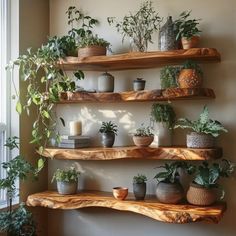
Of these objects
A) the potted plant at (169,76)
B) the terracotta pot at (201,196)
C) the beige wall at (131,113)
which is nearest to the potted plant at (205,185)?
the terracotta pot at (201,196)

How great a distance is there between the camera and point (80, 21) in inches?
133

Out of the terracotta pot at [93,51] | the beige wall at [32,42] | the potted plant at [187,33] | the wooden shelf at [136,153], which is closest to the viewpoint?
the wooden shelf at [136,153]

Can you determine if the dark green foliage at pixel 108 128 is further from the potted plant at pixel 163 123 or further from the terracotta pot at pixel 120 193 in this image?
the terracotta pot at pixel 120 193

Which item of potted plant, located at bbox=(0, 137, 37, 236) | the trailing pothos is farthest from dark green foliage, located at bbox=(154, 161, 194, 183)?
potted plant, located at bbox=(0, 137, 37, 236)

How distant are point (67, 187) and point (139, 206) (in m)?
0.66

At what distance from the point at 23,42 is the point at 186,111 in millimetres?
1502

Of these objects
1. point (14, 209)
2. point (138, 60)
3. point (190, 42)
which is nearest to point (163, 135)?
point (138, 60)

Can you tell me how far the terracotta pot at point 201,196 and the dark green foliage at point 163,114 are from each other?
55 centimetres

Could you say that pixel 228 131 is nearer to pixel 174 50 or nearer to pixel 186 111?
pixel 186 111

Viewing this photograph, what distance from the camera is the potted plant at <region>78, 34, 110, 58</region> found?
307 cm

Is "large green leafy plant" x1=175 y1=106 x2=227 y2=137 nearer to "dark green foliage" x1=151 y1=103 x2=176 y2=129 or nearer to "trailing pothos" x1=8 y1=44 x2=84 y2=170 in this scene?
"dark green foliage" x1=151 y1=103 x2=176 y2=129

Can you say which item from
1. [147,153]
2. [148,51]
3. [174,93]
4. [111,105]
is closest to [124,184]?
[147,153]

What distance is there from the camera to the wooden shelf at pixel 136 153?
2.73 meters

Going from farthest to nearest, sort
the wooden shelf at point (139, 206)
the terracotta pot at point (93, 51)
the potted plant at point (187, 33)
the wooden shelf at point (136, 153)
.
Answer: the terracotta pot at point (93, 51), the potted plant at point (187, 33), the wooden shelf at point (136, 153), the wooden shelf at point (139, 206)
